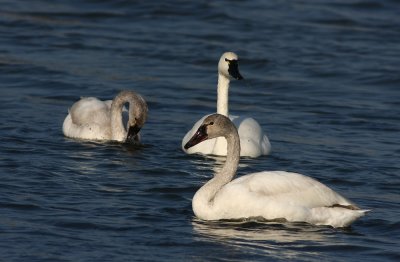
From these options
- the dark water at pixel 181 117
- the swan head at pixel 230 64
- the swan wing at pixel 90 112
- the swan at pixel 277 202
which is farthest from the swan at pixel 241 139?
the swan at pixel 277 202

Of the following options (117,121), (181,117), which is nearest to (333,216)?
(117,121)

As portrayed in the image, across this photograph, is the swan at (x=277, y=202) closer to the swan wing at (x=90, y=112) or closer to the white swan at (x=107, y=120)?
the white swan at (x=107, y=120)

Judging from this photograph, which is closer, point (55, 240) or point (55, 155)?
point (55, 240)

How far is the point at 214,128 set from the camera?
11.5m

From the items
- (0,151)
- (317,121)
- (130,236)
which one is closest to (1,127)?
(0,151)

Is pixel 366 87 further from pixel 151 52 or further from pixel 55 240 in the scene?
pixel 55 240

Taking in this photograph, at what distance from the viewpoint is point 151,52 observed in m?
20.8

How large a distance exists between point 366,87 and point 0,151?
7252 millimetres

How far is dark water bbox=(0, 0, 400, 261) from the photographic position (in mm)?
10352

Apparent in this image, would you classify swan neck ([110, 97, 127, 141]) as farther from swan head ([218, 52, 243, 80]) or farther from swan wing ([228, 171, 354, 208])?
swan wing ([228, 171, 354, 208])

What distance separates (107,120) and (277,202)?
5106 millimetres

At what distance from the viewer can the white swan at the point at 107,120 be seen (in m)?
14.9

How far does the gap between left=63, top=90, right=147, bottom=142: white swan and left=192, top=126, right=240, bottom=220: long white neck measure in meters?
3.63

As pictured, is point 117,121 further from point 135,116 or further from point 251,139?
point 251,139
